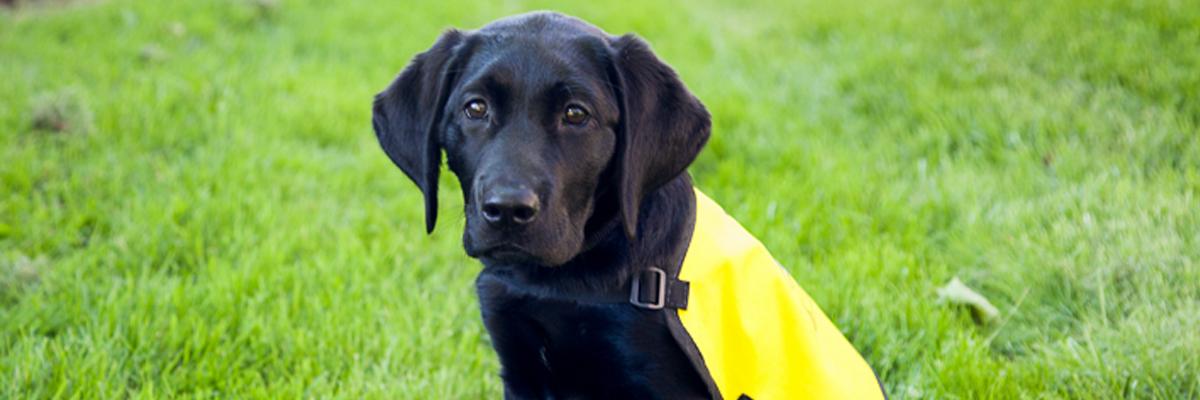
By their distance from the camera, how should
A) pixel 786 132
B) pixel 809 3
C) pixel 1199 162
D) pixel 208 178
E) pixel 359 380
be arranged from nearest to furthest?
pixel 359 380 → pixel 1199 162 → pixel 208 178 → pixel 786 132 → pixel 809 3

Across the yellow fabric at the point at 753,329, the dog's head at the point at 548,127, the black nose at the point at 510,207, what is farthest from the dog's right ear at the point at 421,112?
the yellow fabric at the point at 753,329

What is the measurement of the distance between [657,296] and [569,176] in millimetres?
370

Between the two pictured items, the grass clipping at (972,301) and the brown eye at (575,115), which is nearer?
the brown eye at (575,115)

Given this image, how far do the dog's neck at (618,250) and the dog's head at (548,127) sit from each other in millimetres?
50

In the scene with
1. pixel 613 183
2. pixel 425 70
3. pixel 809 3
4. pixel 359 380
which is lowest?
pixel 809 3

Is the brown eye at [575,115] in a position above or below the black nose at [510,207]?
above

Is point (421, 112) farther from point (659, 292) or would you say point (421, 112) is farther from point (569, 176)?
point (659, 292)

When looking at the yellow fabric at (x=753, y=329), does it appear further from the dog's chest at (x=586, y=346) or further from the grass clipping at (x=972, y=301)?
the grass clipping at (x=972, y=301)

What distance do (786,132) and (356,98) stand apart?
2594mm

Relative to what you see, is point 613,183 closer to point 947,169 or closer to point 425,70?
point 425,70

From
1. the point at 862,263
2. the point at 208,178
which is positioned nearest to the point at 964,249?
the point at 862,263

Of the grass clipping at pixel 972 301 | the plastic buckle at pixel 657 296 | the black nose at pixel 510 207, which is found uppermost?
the black nose at pixel 510 207

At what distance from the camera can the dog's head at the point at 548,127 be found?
7.38ft

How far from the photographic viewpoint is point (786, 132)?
17.2ft
